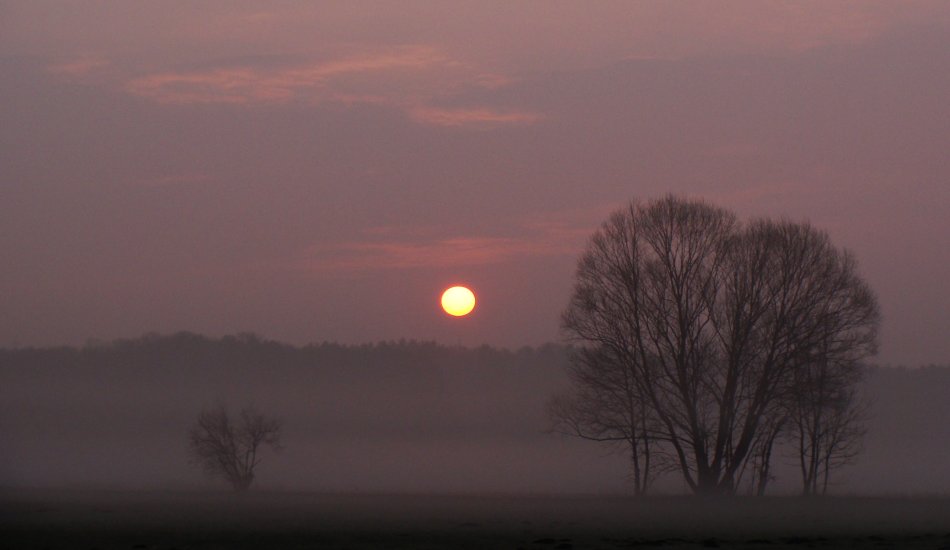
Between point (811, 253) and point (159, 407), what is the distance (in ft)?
323

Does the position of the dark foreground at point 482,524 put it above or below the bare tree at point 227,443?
below

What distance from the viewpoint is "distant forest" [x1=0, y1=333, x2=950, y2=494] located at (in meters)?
98.9

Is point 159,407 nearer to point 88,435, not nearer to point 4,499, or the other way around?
point 88,435

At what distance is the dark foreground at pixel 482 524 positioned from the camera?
97.0ft

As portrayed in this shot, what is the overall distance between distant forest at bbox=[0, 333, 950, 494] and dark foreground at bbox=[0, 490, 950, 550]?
35.9m

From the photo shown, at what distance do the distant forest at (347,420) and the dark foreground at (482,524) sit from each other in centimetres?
3594

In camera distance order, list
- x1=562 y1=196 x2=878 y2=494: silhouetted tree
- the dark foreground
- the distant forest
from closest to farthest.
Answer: the dark foreground
x1=562 y1=196 x2=878 y2=494: silhouetted tree
the distant forest

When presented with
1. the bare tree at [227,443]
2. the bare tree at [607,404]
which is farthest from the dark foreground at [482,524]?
the bare tree at [227,443]

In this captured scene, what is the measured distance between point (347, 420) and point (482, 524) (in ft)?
396

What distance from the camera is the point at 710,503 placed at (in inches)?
1839

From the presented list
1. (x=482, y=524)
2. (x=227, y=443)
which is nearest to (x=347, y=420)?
(x=227, y=443)

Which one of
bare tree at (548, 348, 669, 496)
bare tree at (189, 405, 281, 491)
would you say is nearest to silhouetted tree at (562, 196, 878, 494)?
bare tree at (548, 348, 669, 496)

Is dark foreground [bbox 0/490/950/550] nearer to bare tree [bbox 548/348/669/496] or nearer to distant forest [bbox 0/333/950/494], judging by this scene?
bare tree [bbox 548/348/669/496]

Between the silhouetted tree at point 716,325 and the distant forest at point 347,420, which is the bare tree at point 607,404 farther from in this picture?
the distant forest at point 347,420
